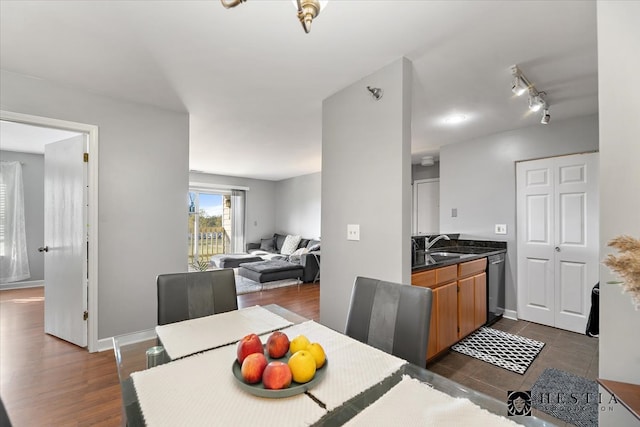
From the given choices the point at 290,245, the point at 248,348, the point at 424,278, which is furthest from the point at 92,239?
the point at 290,245

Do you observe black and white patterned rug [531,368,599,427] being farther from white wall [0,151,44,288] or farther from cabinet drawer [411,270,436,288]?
white wall [0,151,44,288]

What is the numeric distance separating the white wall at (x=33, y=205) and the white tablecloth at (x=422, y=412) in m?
6.93

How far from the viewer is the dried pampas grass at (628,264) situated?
0.71 meters

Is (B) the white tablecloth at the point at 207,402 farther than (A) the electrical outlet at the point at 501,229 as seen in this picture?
No

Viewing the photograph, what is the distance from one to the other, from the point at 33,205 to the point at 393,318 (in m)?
6.90

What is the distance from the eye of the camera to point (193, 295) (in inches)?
62.6

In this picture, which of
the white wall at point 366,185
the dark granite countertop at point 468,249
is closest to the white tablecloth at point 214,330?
the white wall at point 366,185

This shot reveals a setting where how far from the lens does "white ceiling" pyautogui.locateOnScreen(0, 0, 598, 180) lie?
1.59 metres

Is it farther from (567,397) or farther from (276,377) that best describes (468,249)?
(276,377)

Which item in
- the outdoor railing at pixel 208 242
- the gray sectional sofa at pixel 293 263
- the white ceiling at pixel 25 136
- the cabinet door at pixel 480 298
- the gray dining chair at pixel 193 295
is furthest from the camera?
the outdoor railing at pixel 208 242

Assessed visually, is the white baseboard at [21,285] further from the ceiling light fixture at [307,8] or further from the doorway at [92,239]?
the ceiling light fixture at [307,8]

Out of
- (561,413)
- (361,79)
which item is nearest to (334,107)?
(361,79)

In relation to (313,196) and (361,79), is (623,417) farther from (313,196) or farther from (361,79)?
(313,196)

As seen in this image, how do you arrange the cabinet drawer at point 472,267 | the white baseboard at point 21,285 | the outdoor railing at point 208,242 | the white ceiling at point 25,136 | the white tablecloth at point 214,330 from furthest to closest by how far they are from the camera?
the outdoor railing at point 208,242 → the white baseboard at point 21,285 → the white ceiling at point 25,136 → the cabinet drawer at point 472,267 → the white tablecloth at point 214,330
